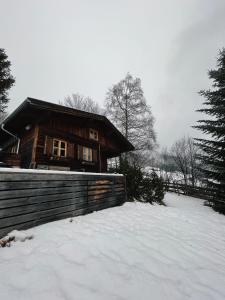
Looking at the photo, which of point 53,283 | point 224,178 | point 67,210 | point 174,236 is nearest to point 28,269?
point 53,283

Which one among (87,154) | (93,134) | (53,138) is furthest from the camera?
(93,134)

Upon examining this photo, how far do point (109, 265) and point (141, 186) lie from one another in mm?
7591

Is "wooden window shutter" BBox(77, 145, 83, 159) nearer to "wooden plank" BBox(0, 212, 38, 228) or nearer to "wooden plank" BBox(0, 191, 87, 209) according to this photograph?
"wooden plank" BBox(0, 191, 87, 209)

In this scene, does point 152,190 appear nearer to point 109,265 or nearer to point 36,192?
point 36,192

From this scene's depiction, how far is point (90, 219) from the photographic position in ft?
15.5

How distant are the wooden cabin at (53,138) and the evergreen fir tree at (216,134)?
7453mm

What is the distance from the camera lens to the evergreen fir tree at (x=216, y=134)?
10562 mm

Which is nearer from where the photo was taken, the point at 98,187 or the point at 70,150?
the point at 98,187

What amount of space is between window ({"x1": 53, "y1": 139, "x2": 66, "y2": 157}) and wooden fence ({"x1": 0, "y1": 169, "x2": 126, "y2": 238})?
6.40m

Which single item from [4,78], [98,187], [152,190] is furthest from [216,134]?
[4,78]

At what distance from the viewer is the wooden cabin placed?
1052 cm

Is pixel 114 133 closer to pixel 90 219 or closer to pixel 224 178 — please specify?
pixel 224 178

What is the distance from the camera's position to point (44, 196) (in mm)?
3996

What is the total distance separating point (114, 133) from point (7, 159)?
9.09 metres
